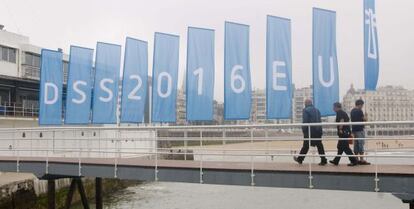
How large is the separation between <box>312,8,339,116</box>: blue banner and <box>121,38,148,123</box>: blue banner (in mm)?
8588

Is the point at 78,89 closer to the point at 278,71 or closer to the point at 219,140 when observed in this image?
the point at 219,140

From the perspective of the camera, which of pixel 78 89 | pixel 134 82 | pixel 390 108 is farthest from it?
pixel 390 108

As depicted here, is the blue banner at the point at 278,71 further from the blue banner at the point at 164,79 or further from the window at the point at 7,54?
the window at the point at 7,54

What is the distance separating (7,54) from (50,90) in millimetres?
18163

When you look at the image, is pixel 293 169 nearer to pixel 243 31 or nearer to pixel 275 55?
pixel 275 55

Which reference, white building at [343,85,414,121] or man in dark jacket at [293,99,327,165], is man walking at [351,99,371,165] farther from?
white building at [343,85,414,121]

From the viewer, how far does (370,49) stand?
16.5 metres

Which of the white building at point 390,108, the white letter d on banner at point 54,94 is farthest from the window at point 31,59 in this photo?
the white building at point 390,108

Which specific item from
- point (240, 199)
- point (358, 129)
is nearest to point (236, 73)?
point (358, 129)

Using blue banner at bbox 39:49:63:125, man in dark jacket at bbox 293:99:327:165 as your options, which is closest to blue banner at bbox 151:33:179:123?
blue banner at bbox 39:49:63:125

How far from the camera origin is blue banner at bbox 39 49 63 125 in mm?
25172

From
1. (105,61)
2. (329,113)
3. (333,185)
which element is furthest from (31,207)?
(333,185)

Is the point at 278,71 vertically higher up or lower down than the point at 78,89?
higher up

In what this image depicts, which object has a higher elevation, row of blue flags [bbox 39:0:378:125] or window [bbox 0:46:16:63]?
window [bbox 0:46:16:63]
